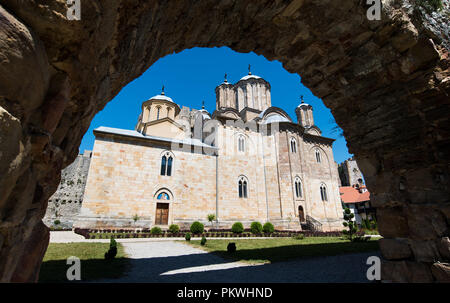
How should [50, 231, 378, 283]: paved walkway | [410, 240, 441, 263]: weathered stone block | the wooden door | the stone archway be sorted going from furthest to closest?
the wooden door < [50, 231, 378, 283]: paved walkway < [410, 240, 441, 263]: weathered stone block < the stone archway

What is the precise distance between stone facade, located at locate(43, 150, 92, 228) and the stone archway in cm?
2486

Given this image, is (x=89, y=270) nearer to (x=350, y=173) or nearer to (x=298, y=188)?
(x=298, y=188)

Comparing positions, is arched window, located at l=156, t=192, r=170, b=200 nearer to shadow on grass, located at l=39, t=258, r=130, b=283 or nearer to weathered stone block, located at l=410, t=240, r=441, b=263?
shadow on grass, located at l=39, t=258, r=130, b=283

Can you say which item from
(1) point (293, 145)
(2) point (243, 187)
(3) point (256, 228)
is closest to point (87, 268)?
(3) point (256, 228)

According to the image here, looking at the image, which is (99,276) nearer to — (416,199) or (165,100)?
(416,199)

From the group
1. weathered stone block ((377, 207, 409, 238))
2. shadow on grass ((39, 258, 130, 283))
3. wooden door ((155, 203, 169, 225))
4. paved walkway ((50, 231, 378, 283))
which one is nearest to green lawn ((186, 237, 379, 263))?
paved walkway ((50, 231, 378, 283))

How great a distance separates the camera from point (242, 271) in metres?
5.14

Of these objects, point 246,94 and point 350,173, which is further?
point 350,173

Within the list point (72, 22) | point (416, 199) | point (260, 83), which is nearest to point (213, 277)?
point (416, 199)

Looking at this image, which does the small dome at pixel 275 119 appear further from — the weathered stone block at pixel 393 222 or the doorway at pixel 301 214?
the weathered stone block at pixel 393 222

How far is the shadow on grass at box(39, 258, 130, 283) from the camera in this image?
4.11 metres

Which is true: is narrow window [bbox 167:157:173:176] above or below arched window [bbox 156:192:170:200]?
above

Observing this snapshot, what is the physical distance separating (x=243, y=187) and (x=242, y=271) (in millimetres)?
15710

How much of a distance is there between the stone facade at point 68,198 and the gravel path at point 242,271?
67.0ft
